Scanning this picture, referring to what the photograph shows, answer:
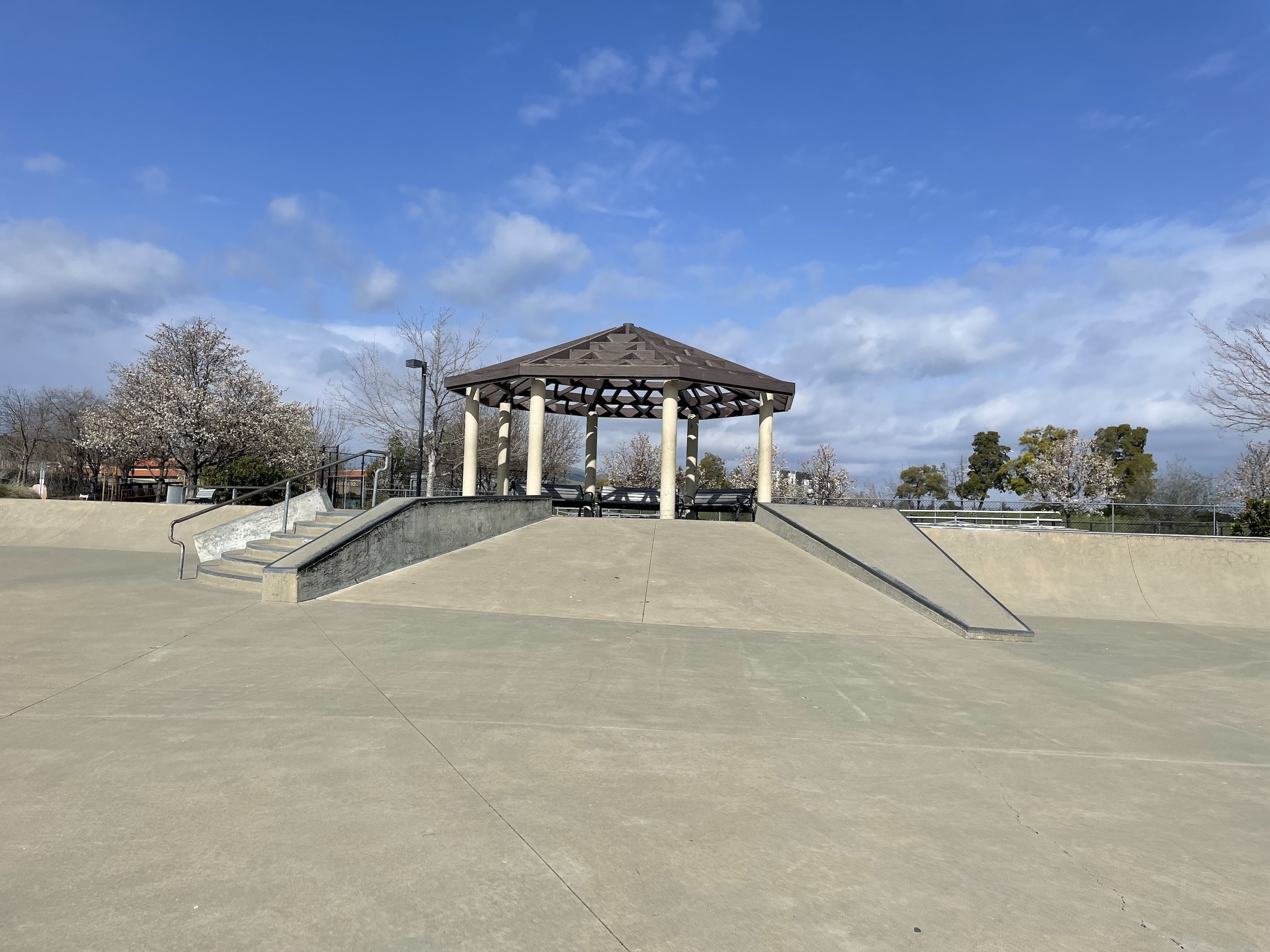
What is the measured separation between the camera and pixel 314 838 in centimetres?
298

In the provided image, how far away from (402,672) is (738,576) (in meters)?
6.07

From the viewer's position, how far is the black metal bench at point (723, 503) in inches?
727

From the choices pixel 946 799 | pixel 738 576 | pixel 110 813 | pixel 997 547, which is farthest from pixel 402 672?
pixel 997 547

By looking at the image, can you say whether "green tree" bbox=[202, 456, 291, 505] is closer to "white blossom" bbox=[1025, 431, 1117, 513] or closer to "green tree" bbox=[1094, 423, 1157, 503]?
"white blossom" bbox=[1025, 431, 1117, 513]

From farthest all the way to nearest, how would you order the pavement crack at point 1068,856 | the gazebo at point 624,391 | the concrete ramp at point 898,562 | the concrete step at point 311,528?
the gazebo at point 624,391, the concrete step at point 311,528, the concrete ramp at point 898,562, the pavement crack at point 1068,856

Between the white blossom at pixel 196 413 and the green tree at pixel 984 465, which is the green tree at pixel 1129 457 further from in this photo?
the white blossom at pixel 196 413

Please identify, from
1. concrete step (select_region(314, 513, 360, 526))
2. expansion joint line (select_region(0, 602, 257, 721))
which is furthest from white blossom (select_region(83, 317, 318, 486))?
expansion joint line (select_region(0, 602, 257, 721))

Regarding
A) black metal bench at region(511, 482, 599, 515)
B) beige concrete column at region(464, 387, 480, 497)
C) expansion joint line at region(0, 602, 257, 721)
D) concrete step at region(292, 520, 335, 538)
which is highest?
beige concrete column at region(464, 387, 480, 497)

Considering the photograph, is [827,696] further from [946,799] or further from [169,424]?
[169,424]

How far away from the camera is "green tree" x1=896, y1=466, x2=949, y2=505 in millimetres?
81250

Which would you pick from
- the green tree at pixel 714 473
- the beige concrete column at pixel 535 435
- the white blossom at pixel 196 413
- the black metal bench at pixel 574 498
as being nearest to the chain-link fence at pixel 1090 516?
the black metal bench at pixel 574 498

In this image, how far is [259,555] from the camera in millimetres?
10859

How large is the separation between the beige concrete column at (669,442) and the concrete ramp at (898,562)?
206 cm

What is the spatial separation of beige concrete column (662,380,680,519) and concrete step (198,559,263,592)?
28.2 ft
